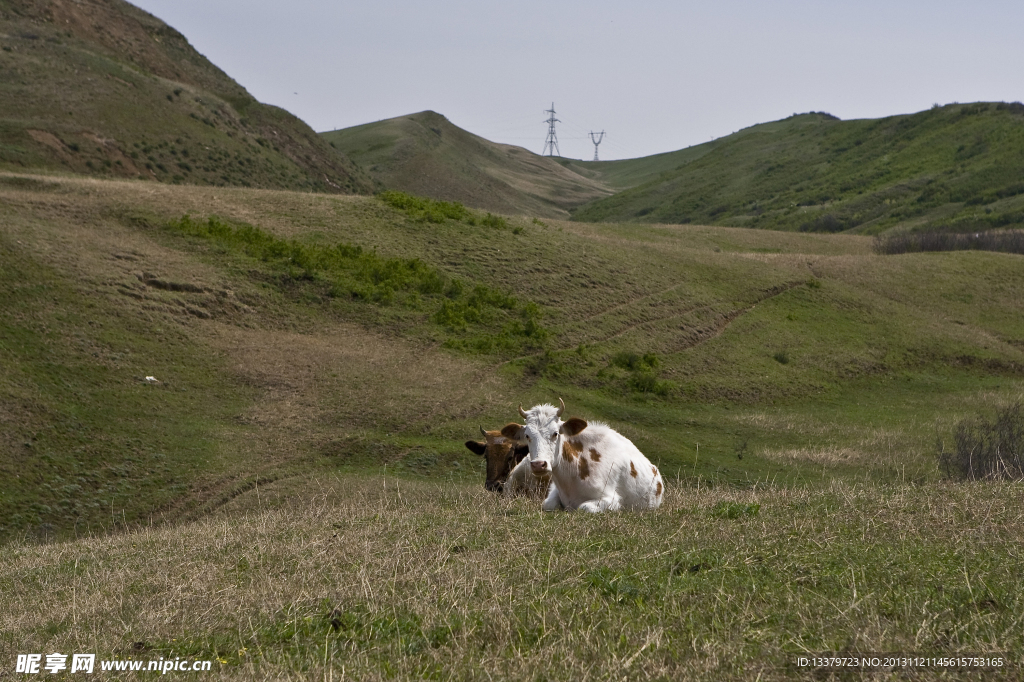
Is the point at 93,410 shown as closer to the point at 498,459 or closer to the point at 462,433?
the point at 462,433

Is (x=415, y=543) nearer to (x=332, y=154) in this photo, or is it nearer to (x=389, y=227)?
(x=389, y=227)

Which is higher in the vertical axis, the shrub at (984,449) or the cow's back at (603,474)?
the cow's back at (603,474)

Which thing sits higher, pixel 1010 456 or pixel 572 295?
pixel 572 295

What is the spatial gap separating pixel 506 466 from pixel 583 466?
2.95 meters

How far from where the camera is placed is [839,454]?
28141 mm

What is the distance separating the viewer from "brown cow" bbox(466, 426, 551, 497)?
13961 millimetres

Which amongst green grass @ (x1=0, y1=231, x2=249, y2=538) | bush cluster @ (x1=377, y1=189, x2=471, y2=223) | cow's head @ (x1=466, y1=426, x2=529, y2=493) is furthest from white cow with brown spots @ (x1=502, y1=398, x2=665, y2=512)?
bush cluster @ (x1=377, y1=189, x2=471, y2=223)

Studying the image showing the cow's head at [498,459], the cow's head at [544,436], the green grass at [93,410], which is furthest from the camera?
the green grass at [93,410]

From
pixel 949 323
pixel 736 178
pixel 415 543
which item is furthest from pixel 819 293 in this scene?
pixel 736 178

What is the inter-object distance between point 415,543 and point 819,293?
43964 mm

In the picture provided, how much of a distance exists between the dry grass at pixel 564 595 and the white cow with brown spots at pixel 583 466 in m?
2.06

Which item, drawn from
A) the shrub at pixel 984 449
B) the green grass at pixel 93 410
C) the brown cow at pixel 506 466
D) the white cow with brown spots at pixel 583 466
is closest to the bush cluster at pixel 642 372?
the shrub at pixel 984 449

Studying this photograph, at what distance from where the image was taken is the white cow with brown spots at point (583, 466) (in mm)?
11930

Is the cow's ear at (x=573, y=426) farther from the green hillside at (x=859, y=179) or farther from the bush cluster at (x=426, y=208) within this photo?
the green hillside at (x=859, y=179)
